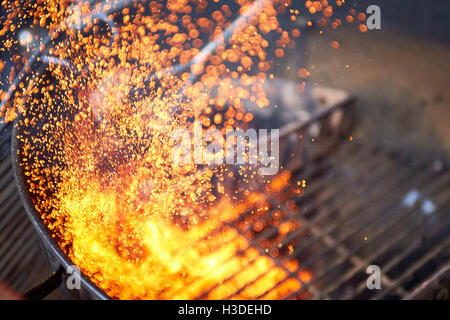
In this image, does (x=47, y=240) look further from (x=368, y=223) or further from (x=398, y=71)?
(x=398, y=71)

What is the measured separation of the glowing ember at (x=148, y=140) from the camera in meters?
0.82

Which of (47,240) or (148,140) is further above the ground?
(47,240)

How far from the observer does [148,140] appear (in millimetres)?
1107

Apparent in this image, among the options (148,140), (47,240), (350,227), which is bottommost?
(350,227)

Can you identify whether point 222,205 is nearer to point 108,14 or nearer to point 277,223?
point 277,223

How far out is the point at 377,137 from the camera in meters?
1.32

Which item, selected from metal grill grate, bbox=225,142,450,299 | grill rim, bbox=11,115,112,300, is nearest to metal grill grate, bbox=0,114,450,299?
metal grill grate, bbox=225,142,450,299

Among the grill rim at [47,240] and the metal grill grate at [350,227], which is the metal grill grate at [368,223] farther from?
the grill rim at [47,240]

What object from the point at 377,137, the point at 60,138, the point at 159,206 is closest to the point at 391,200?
the point at 377,137

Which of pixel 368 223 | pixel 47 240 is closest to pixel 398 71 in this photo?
pixel 368 223

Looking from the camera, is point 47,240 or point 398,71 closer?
Answer: point 47,240

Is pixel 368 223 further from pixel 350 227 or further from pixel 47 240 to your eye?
pixel 47 240

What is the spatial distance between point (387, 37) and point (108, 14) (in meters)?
0.68

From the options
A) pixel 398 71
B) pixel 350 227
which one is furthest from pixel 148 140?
pixel 398 71
